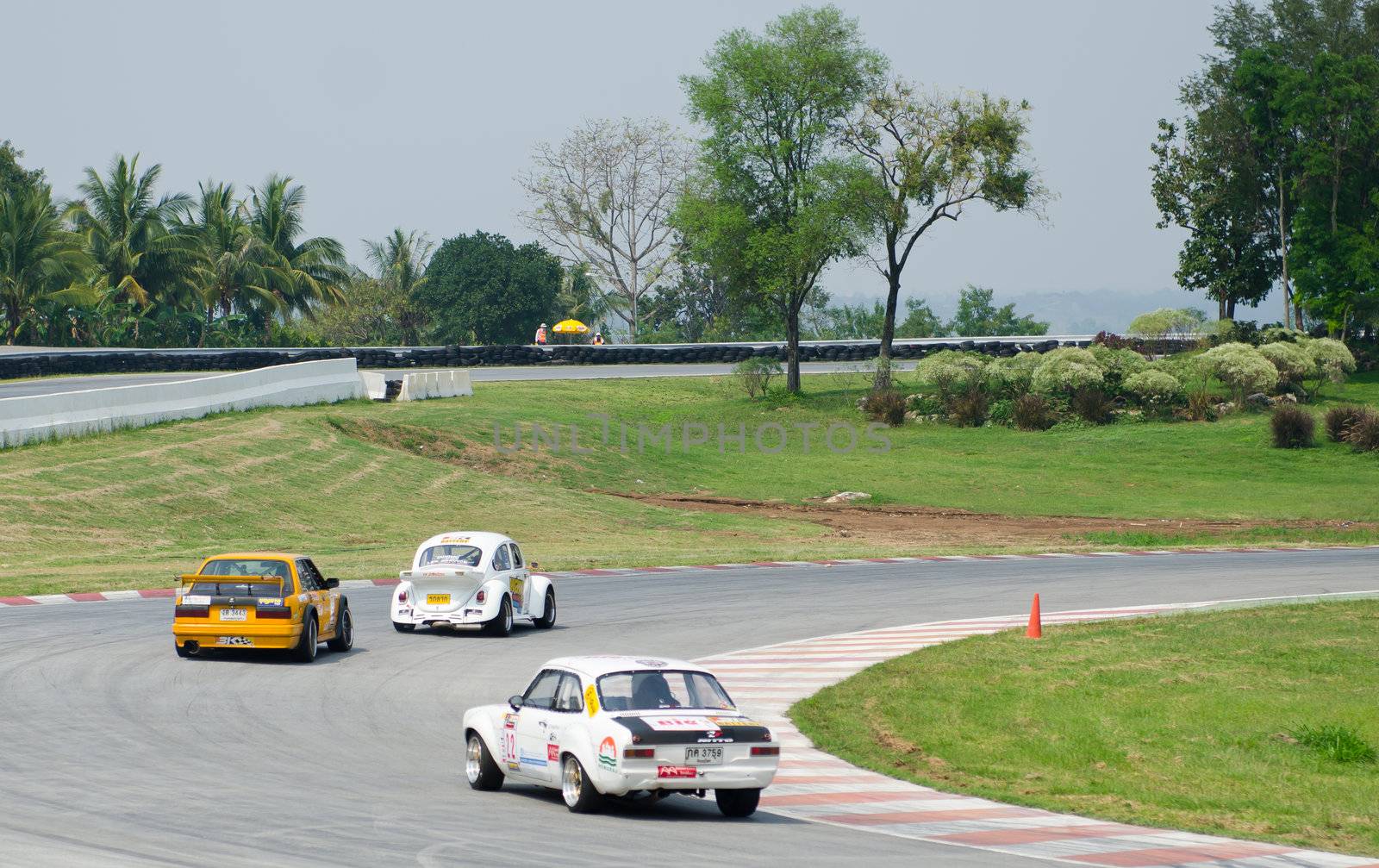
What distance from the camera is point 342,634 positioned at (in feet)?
71.5

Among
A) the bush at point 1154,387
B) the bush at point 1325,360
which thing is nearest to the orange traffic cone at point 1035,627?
the bush at point 1154,387

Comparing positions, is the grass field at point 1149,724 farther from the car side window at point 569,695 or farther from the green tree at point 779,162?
the green tree at point 779,162

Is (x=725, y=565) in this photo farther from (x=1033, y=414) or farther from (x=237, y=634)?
(x=1033, y=414)

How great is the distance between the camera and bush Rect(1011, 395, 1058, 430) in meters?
60.8

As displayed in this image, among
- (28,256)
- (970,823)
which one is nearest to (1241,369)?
(970,823)

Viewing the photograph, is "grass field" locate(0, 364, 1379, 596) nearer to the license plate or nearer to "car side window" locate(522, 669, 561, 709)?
"car side window" locate(522, 669, 561, 709)

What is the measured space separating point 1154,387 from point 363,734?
50.7 meters

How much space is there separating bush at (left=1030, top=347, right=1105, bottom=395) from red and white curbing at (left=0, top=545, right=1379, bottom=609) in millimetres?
23061

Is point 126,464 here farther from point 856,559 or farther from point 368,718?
point 368,718

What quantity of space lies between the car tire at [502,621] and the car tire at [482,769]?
10.2m

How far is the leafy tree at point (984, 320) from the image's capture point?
13762 cm

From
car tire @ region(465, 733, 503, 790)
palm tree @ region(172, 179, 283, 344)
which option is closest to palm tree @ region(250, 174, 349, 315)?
palm tree @ region(172, 179, 283, 344)

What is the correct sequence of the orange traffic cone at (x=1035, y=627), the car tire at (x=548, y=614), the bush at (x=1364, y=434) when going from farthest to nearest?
the bush at (x=1364, y=434)
the car tire at (x=548, y=614)
the orange traffic cone at (x=1035, y=627)

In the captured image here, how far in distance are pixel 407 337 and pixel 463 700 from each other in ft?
328
